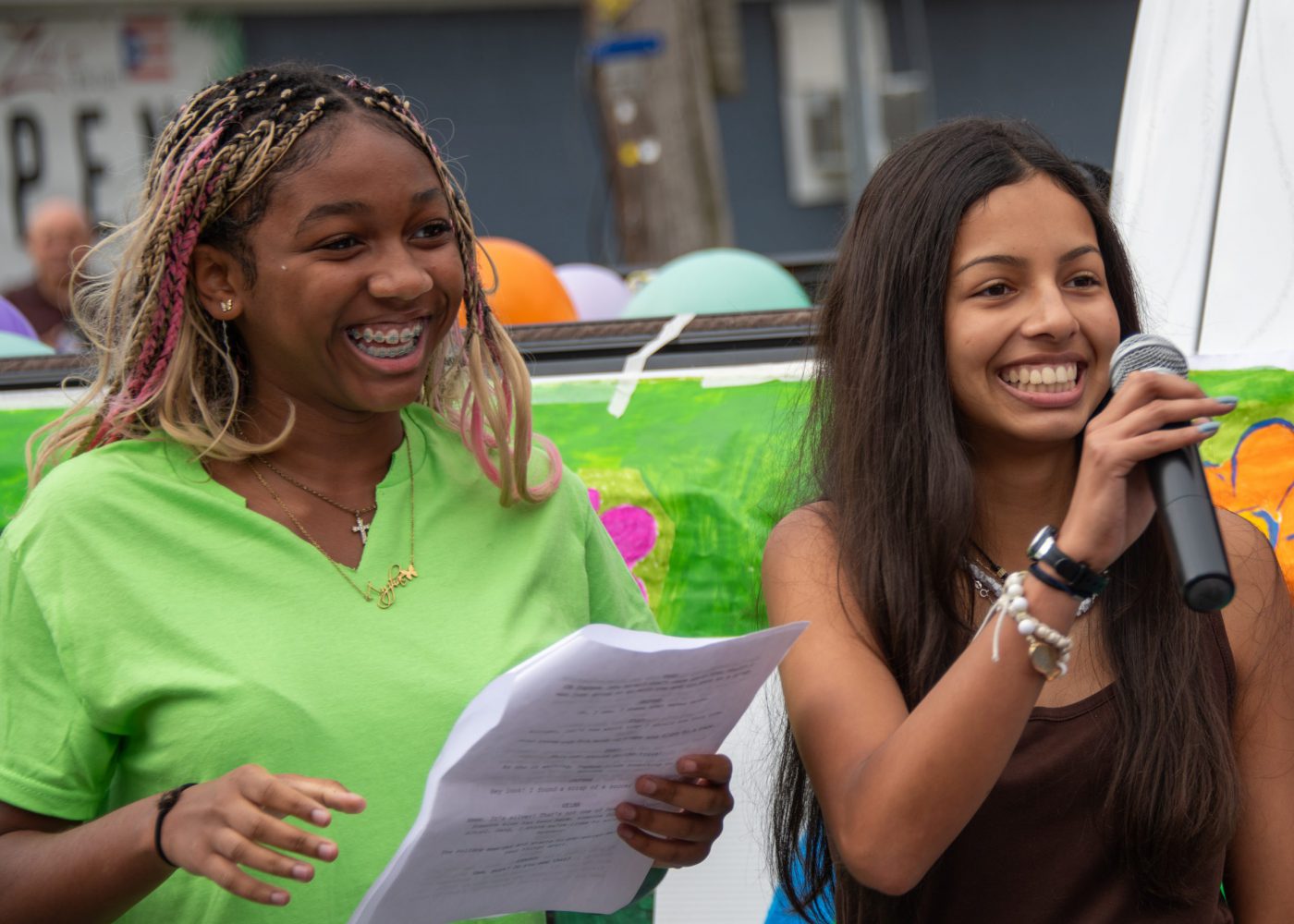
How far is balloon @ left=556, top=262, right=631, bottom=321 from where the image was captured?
4652 millimetres

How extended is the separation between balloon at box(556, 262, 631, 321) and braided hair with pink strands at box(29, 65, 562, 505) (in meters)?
2.46

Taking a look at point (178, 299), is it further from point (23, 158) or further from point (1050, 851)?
point (23, 158)

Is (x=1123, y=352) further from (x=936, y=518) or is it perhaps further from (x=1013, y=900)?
(x=1013, y=900)

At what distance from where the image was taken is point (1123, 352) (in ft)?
5.97

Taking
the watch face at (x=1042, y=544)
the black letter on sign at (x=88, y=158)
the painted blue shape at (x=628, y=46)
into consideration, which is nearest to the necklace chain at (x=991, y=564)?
the watch face at (x=1042, y=544)

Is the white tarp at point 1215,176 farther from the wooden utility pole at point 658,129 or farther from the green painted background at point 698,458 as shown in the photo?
the wooden utility pole at point 658,129

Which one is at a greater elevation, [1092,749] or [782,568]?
[782,568]

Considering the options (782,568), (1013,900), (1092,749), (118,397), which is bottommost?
(1013,900)

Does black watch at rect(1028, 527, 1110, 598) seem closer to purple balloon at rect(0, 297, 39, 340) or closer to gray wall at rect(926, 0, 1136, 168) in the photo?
purple balloon at rect(0, 297, 39, 340)

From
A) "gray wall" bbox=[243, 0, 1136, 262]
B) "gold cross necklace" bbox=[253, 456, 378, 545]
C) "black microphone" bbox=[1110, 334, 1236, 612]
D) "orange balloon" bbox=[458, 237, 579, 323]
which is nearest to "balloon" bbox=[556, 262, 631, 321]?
"orange balloon" bbox=[458, 237, 579, 323]

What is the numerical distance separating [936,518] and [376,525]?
27.3 inches

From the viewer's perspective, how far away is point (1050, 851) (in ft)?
6.42

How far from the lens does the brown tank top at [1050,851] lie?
6.40 feet

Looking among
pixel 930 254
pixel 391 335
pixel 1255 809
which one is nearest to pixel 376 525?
pixel 391 335
